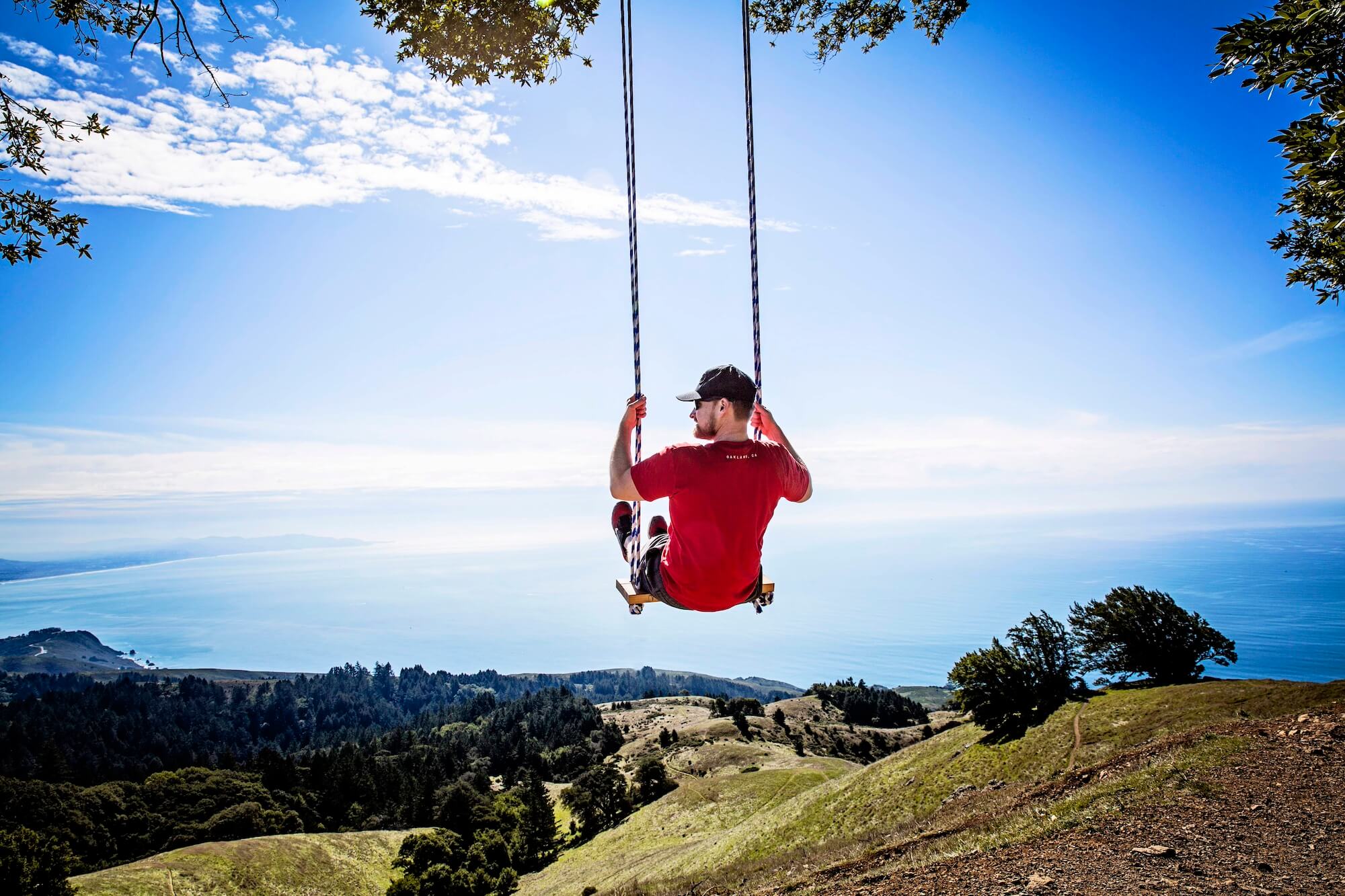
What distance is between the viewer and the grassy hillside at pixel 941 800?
652 inches

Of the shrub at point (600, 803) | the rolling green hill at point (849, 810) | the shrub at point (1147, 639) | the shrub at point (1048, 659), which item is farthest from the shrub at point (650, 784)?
the shrub at point (1147, 639)

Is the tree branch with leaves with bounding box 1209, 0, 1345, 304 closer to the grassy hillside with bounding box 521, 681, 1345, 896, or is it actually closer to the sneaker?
the sneaker

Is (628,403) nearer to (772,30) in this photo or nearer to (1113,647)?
(772,30)

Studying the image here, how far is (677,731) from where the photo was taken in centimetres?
11606

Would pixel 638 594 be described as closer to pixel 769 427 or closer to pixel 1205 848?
pixel 769 427

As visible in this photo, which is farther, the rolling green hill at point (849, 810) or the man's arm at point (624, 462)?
the rolling green hill at point (849, 810)

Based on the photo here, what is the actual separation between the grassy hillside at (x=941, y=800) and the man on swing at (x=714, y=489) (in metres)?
12.3

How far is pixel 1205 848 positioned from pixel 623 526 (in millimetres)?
11958

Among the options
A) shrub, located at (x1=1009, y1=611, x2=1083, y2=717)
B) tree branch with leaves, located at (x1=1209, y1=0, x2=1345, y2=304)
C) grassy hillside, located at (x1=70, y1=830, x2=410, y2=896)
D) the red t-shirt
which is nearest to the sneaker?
the red t-shirt

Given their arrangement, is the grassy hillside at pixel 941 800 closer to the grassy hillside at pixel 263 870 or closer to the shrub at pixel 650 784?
the shrub at pixel 650 784

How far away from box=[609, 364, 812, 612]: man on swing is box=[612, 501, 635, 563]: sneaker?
663mm

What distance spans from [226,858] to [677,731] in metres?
71.5

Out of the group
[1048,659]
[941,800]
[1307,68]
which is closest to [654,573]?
[1307,68]

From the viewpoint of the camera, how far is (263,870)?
5997cm
